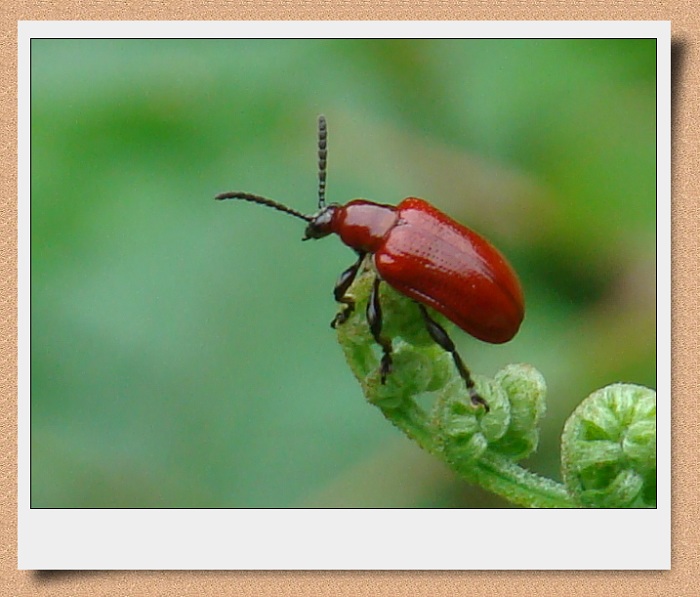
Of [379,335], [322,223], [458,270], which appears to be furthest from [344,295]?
[322,223]

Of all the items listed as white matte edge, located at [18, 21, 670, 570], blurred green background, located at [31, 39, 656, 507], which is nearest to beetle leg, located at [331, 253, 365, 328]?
blurred green background, located at [31, 39, 656, 507]

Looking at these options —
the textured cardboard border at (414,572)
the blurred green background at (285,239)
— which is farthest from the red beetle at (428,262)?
the textured cardboard border at (414,572)

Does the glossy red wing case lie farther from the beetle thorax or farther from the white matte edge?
the white matte edge

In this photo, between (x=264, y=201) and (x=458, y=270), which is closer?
(x=458, y=270)

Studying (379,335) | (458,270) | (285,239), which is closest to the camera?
(379,335)

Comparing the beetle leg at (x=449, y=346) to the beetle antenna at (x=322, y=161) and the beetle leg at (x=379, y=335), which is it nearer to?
the beetle leg at (x=379, y=335)

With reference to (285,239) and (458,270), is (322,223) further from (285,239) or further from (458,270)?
(458,270)

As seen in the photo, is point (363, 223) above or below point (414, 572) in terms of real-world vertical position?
above

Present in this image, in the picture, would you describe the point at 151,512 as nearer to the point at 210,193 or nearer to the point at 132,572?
the point at 132,572
